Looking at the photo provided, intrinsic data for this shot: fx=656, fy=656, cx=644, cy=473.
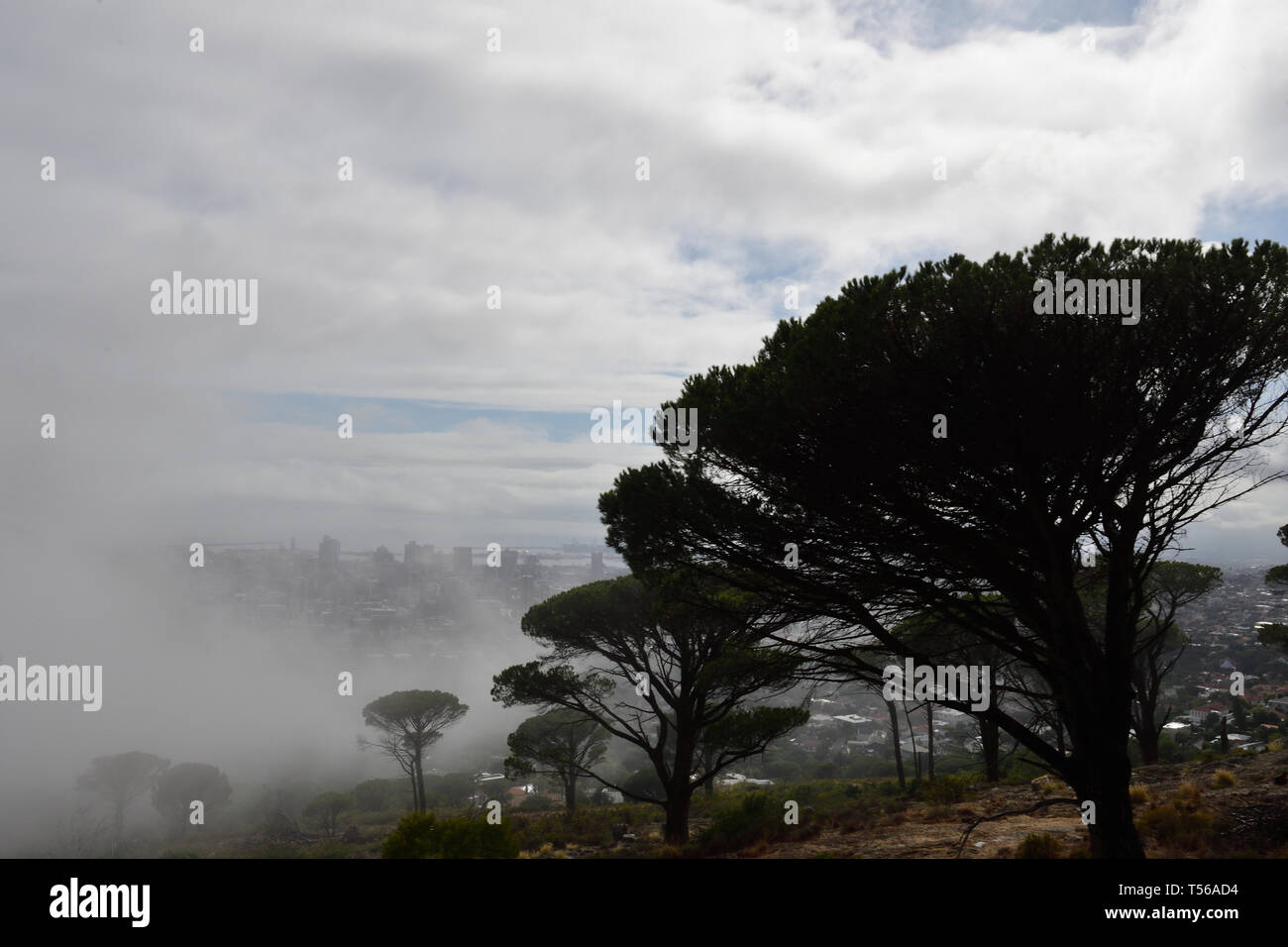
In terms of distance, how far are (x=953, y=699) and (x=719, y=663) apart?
13.0 feet

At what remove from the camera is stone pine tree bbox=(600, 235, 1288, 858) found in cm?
799

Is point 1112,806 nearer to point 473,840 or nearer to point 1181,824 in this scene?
point 1181,824

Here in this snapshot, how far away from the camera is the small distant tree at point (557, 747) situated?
2050 cm

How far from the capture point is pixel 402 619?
185 m

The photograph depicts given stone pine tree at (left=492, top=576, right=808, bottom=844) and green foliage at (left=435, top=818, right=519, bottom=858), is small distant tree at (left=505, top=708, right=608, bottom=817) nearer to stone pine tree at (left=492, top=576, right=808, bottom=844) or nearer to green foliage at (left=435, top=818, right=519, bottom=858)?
stone pine tree at (left=492, top=576, right=808, bottom=844)

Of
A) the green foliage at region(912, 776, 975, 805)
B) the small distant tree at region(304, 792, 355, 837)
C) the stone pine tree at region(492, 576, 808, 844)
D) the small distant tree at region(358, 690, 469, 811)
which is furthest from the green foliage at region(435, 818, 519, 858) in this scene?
the small distant tree at region(304, 792, 355, 837)

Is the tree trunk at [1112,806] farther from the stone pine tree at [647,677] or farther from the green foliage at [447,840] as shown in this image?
the green foliage at [447,840]

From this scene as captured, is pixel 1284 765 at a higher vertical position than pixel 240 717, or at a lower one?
higher

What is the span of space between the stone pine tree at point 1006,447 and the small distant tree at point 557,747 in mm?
11525

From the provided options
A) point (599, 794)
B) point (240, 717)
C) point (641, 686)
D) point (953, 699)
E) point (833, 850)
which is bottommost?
point (240, 717)

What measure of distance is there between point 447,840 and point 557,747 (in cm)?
1376

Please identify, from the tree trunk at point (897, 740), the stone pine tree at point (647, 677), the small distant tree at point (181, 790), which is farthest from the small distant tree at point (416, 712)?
the small distant tree at point (181, 790)
